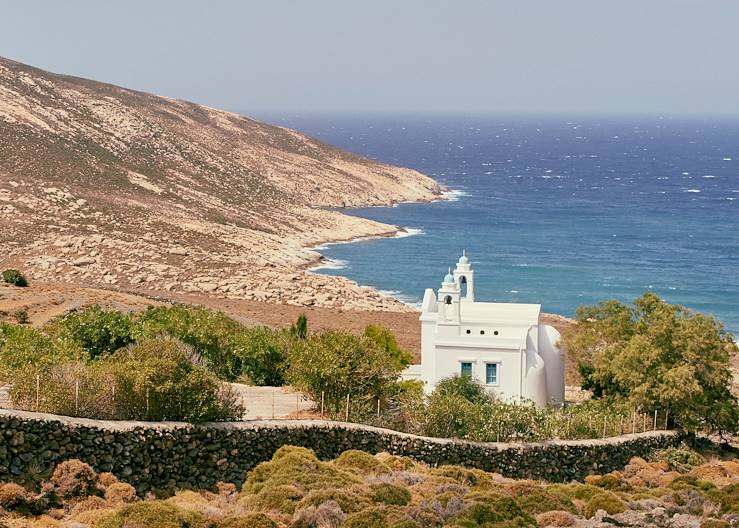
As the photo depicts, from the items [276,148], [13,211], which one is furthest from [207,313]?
[276,148]

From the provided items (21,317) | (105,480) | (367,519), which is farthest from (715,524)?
(21,317)

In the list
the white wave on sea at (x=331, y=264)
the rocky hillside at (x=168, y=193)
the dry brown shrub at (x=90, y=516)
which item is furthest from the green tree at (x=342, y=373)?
the white wave on sea at (x=331, y=264)

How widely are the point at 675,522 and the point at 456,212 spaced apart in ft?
351

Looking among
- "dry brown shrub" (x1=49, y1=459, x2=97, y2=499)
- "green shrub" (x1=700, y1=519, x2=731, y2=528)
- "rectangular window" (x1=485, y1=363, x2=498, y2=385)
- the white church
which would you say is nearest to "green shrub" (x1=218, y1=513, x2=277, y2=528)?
"dry brown shrub" (x1=49, y1=459, x2=97, y2=499)

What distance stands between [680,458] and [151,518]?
64.7ft

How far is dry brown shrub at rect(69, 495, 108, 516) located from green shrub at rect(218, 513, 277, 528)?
353 centimetres

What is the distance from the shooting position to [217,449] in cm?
2705

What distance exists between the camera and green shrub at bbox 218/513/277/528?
21.2 metres

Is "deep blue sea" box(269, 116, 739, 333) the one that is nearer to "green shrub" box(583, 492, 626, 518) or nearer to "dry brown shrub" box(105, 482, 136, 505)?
"green shrub" box(583, 492, 626, 518)

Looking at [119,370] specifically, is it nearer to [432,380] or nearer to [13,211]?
[432,380]

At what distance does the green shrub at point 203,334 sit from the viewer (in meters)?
38.4

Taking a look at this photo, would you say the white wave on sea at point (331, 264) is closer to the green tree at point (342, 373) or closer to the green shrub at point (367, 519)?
the green tree at point (342, 373)

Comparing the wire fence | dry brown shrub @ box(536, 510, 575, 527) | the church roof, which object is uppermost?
the church roof

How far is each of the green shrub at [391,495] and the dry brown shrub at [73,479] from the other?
6019 millimetres
